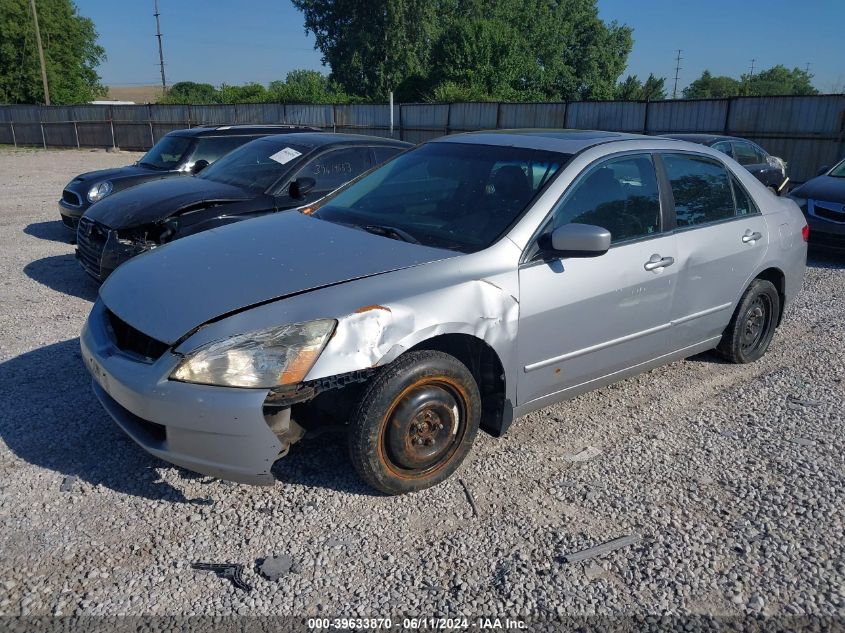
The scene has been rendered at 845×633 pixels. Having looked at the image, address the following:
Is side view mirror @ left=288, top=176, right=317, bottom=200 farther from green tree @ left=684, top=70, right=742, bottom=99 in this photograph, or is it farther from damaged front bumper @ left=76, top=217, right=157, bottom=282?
green tree @ left=684, top=70, right=742, bottom=99

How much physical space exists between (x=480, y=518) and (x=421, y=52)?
49.9 meters

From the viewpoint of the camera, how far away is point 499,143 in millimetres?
4238

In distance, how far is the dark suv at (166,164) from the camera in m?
8.89

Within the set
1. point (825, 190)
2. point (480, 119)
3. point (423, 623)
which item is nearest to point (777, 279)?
point (423, 623)

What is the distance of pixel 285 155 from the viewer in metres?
7.18

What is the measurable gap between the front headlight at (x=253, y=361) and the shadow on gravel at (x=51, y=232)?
303 inches

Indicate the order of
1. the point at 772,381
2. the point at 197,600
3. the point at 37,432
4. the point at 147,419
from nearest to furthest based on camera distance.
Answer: the point at 197,600, the point at 147,419, the point at 37,432, the point at 772,381

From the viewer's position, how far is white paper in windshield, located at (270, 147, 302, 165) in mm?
7109

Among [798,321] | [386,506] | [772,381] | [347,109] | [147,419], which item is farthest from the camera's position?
[347,109]

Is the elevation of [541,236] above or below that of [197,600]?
above

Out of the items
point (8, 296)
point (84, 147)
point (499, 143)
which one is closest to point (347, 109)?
point (84, 147)

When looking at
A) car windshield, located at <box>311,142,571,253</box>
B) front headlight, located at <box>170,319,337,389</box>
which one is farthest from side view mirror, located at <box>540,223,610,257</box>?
front headlight, located at <box>170,319,337,389</box>

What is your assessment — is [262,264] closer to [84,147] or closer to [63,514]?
[63,514]

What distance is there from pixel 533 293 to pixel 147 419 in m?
1.91
